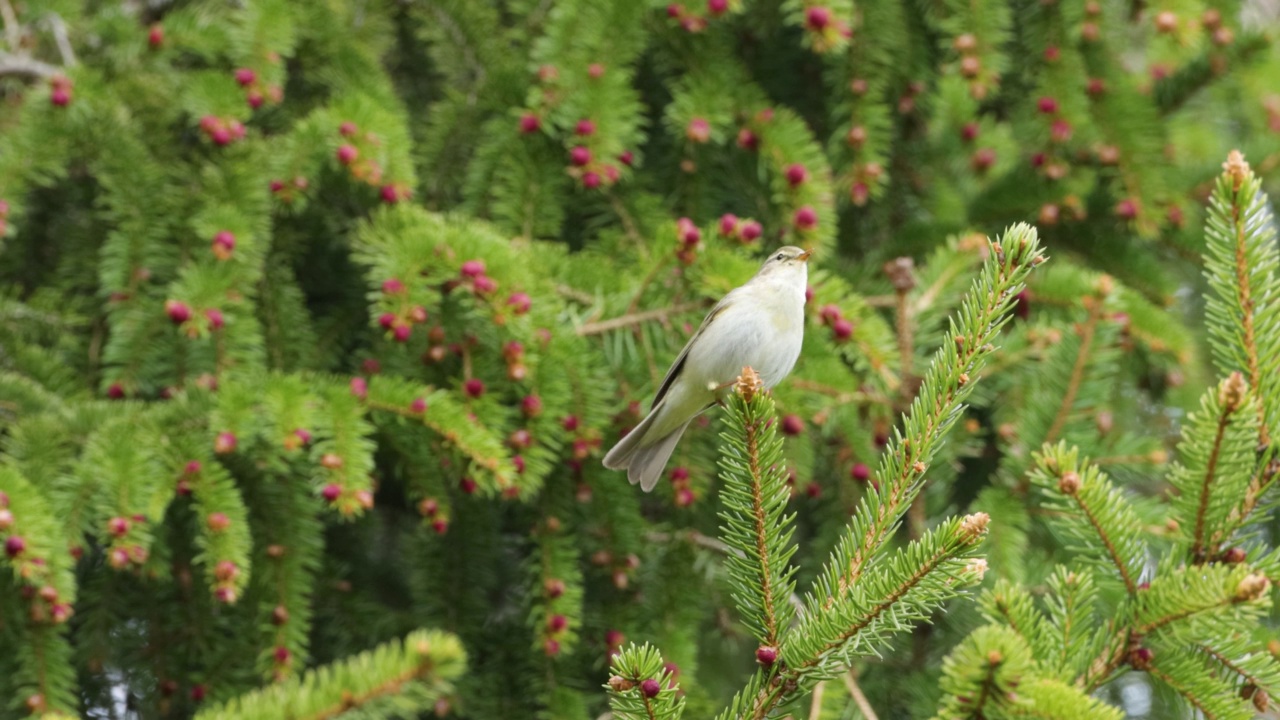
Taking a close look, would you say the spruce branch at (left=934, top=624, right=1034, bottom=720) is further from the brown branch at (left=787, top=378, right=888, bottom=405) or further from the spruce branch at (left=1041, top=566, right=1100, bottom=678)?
the brown branch at (left=787, top=378, right=888, bottom=405)

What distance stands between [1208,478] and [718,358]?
1.24 meters

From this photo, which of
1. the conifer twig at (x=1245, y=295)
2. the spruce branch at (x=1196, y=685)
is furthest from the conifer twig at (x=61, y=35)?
the spruce branch at (x=1196, y=685)

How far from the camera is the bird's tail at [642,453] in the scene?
2.71m

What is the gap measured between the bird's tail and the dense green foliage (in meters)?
0.09

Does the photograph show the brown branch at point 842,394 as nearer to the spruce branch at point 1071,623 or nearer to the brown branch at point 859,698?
the brown branch at point 859,698

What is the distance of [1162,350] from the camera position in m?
3.35

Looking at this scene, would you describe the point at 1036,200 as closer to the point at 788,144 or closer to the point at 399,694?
the point at 788,144

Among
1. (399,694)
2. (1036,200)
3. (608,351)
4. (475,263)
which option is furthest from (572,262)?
(399,694)

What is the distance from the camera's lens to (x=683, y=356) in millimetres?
2758

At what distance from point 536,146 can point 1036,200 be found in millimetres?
1629

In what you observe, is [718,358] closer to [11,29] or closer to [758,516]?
[758,516]

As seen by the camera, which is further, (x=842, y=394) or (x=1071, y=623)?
(x=842, y=394)

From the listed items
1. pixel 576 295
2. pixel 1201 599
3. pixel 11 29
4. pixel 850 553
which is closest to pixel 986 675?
pixel 850 553

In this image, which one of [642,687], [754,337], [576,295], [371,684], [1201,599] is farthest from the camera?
[576,295]
